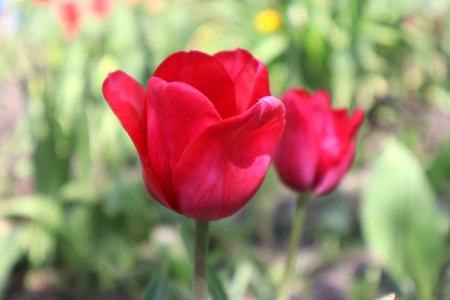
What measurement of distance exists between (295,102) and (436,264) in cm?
45

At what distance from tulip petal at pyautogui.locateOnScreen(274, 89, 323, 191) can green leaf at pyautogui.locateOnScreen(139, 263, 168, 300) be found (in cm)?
15

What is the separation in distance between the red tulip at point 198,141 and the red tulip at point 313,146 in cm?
16

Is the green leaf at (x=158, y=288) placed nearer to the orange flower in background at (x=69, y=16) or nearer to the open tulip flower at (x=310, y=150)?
the open tulip flower at (x=310, y=150)

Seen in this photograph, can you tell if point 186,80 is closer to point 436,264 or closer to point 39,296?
point 436,264

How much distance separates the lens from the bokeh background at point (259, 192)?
0.82 metres

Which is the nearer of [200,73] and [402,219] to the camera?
[200,73]

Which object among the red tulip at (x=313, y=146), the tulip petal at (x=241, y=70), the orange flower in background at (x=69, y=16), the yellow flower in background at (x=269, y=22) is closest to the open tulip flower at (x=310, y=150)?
the red tulip at (x=313, y=146)

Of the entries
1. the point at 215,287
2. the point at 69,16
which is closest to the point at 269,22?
the point at 69,16

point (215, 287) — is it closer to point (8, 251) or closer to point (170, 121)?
point (170, 121)

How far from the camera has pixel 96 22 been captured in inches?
86.4

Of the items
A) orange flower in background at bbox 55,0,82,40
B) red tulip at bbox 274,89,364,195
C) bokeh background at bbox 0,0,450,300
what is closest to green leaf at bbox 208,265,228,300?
bokeh background at bbox 0,0,450,300

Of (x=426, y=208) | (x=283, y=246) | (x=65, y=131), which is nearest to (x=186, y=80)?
(x=426, y=208)

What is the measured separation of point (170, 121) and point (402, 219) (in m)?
0.61

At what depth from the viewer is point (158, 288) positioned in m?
0.44
